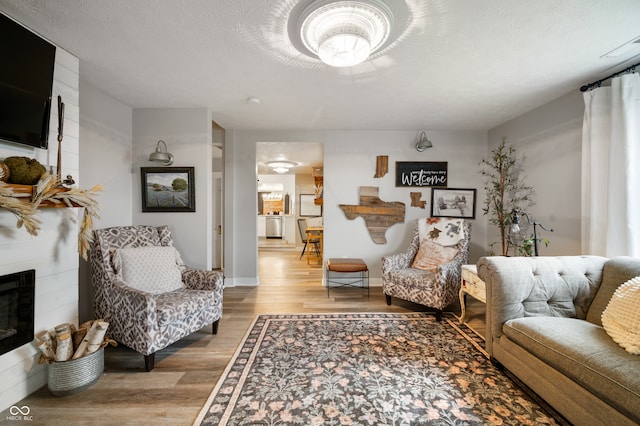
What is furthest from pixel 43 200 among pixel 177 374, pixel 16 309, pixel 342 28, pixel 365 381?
pixel 365 381

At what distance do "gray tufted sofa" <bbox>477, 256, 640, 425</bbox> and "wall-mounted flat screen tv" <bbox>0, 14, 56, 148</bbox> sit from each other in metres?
3.38

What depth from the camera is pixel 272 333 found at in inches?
96.1

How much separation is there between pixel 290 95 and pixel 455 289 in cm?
281

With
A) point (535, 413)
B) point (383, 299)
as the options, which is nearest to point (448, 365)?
point (535, 413)

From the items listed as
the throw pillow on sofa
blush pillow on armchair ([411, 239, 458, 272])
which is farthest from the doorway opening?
the throw pillow on sofa

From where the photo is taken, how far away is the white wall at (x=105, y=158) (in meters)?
2.43

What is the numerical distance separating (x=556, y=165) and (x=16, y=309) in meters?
4.83

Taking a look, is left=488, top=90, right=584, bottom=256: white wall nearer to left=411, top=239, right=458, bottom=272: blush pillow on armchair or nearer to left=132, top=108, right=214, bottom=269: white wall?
left=411, top=239, right=458, bottom=272: blush pillow on armchair

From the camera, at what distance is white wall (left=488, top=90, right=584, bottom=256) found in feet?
8.34

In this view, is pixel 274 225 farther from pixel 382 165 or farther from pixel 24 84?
pixel 24 84

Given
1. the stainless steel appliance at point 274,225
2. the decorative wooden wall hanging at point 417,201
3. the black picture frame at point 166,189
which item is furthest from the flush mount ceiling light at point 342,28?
the stainless steel appliance at point 274,225

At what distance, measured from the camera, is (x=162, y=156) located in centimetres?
275

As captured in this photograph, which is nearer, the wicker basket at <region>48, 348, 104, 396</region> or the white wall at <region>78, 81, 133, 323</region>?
the wicker basket at <region>48, 348, 104, 396</region>

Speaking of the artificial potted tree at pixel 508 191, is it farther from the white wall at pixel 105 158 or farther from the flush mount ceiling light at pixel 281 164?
the white wall at pixel 105 158
